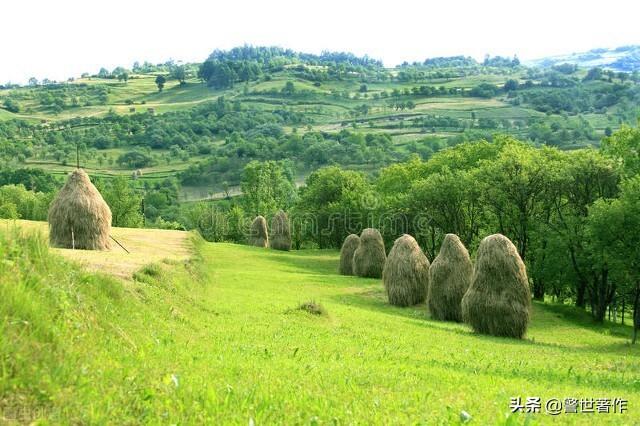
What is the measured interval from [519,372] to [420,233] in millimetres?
44692

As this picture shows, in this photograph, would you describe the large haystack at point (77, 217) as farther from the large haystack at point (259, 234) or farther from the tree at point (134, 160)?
the tree at point (134, 160)

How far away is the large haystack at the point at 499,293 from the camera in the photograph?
27.0 meters

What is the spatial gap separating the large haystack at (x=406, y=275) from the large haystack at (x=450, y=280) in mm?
4018

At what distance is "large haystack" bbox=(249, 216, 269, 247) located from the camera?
67169 mm

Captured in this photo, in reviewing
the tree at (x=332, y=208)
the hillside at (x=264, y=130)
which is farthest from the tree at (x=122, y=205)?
the hillside at (x=264, y=130)

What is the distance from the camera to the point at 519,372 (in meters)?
13.2

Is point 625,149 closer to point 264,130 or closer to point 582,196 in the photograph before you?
point 582,196

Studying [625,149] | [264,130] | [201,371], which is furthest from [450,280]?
[264,130]

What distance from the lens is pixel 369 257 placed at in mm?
47906

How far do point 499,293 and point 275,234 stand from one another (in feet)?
132

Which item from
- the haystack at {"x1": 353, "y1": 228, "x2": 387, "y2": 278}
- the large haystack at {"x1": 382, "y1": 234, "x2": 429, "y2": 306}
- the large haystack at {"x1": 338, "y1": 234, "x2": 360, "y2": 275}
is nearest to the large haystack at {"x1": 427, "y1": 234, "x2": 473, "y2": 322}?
the large haystack at {"x1": 382, "y1": 234, "x2": 429, "y2": 306}

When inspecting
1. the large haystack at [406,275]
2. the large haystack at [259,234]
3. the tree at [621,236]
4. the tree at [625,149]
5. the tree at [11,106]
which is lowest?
the large haystack at [259,234]

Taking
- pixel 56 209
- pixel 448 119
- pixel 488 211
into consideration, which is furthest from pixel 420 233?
pixel 448 119

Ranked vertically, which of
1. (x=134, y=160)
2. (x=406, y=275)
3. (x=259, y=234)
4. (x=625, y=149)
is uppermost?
(x=625, y=149)
